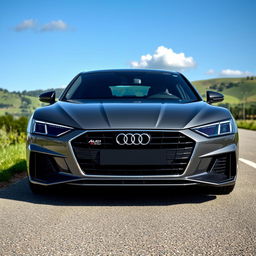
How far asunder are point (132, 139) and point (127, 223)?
84cm

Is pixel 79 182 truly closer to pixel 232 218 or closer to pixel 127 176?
pixel 127 176

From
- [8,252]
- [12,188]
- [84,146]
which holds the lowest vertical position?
[12,188]

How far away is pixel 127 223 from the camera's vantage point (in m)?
3.68

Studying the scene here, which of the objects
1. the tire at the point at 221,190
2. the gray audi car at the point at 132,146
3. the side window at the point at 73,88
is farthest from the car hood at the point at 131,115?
the side window at the point at 73,88

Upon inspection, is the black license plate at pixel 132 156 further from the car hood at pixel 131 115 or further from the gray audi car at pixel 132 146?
the car hood at pixel 131 115

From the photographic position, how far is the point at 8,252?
9.43ft

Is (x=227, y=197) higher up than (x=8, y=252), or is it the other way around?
(x=8, y=252)

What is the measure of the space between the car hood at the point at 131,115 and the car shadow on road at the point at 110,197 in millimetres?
621

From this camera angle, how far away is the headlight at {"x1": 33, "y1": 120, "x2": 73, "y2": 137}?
4.37m

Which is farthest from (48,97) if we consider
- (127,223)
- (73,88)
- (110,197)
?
(127,223)

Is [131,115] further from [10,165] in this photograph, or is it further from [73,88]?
[10,165]

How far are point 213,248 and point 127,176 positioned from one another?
1.42 metres

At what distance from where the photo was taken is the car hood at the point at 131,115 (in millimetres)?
4297

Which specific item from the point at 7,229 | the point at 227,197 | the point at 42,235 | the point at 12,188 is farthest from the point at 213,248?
the point at 12,188
